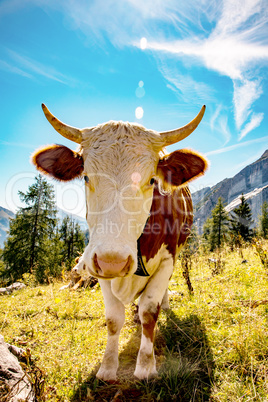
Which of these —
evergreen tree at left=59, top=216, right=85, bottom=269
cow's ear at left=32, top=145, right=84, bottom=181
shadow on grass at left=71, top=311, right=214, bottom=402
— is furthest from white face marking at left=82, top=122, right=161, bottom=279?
evergreen tree at left=59, top=216, right=85, bottom=269

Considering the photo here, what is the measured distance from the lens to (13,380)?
1935 mm

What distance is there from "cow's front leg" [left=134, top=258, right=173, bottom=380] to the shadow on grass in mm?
104

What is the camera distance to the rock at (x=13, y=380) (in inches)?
70.8

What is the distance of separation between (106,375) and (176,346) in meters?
0.92

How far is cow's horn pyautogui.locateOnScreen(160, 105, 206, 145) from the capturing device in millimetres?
2383

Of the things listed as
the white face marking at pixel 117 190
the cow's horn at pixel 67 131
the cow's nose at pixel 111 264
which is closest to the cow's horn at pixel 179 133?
the white face marking at pixel 117 190

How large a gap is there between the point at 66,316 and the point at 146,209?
310 cm

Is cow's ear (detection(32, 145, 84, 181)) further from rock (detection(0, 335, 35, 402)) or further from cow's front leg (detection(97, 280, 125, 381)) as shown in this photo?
rock (detection(0, 335, 35, 402))

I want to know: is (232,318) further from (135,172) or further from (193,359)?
(135,172)

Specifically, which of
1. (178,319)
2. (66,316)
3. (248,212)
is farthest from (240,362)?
(248,212)

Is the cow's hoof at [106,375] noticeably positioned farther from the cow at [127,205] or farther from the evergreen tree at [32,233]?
the evergreen tree at [32,233]

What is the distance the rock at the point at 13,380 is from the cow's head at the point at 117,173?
3.50 feet

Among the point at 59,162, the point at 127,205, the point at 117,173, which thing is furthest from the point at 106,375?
the point at 59,162

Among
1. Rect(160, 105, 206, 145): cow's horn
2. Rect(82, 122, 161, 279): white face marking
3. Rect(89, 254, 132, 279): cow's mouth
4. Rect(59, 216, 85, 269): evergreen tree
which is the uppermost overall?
Rect(160, 105, 206, 145): cow's horn
